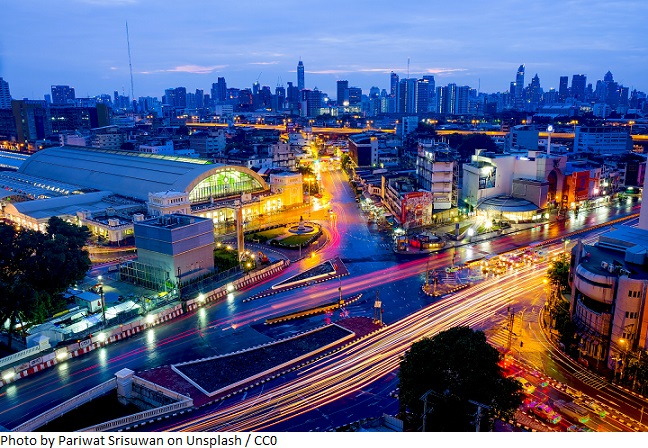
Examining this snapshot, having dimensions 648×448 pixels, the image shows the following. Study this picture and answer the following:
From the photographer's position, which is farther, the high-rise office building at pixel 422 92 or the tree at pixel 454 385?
the high-rise office building at pixel 422 92

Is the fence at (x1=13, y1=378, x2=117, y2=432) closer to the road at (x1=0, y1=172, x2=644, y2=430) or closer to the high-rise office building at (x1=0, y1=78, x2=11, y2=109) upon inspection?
the road at (x1=0, y1=172, x2=644, y2=430)

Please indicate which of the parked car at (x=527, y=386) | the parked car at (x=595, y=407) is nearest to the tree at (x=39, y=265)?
the parked car at (x=527, y=386)

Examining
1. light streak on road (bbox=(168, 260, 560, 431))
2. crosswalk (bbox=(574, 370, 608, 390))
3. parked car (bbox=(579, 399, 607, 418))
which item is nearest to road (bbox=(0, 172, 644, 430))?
light streak on road (bbox=(168, 260, 560, 431))

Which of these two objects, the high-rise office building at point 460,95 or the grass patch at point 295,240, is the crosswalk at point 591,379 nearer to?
the grass patch at point 295,240

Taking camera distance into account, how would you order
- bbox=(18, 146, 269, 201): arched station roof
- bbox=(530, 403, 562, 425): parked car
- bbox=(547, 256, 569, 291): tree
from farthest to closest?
1. bbox=(18, 146, 269, 201): arched station roof
2. bbox=(547, 256, 569, 291): tree
3. bbox=(530, 403, 562, 425): parked car

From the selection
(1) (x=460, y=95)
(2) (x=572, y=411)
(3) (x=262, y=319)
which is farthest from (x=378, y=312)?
(1) (x=460, y=95)

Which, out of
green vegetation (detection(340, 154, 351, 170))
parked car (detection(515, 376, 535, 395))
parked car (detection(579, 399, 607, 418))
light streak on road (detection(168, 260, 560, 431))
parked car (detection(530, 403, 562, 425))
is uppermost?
green vegetation (detection(340, 154, 351, 170))
